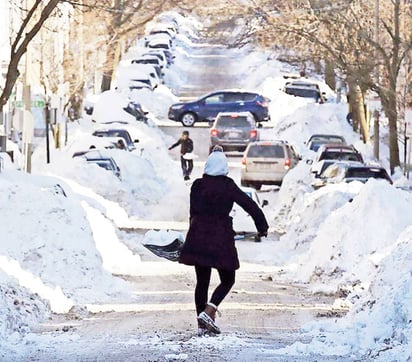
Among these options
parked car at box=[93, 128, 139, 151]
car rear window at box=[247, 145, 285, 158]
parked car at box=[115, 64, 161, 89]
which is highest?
parked car at box=[115, 64, 161, 89]

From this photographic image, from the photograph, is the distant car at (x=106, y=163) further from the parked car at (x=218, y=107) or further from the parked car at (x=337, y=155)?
the parked car at (x=218, y=107)

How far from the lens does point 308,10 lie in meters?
38.8

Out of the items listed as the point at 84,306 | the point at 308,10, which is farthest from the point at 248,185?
the point at 84,306

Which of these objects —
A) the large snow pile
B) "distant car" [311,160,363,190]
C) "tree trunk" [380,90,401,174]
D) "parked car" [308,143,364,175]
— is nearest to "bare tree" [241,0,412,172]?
"tree trunk" [380,90,401,174]

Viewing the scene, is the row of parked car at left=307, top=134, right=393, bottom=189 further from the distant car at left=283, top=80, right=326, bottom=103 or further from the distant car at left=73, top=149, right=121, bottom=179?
the distant car at left=283, top=80, right=326, bottom=103

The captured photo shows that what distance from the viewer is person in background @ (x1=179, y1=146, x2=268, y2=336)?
1112cm

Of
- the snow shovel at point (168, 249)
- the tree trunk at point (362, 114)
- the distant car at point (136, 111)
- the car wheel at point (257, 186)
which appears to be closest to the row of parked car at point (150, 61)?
the distant car at point (136, 111)

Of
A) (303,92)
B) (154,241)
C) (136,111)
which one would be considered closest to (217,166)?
(154,241)

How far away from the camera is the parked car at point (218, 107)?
56.8m

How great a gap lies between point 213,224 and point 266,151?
90.9ft

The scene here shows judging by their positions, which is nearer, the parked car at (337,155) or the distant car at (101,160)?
the distant car at (101,160)

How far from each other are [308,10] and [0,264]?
87.4ft

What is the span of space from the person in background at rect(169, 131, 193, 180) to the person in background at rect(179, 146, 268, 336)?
27202 mm

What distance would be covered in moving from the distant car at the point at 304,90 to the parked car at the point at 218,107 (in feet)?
29.8
